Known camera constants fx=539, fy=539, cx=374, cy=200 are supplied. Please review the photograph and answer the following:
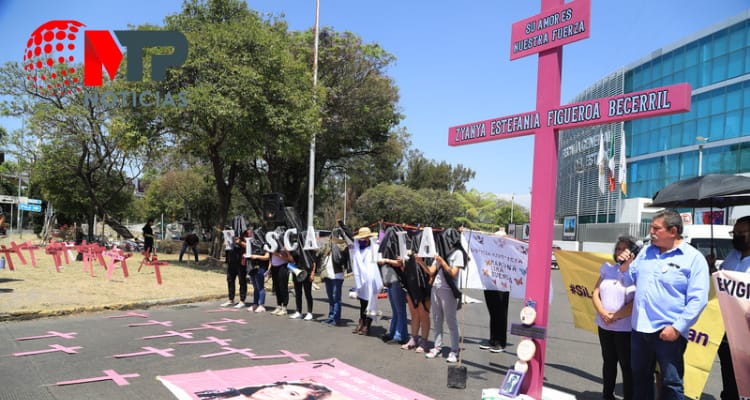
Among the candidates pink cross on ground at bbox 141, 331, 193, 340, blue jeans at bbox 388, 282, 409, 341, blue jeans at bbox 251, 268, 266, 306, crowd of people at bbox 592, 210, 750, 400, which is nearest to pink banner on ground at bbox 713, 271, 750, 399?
crowd of people at bbox 592, 210, 750, 400

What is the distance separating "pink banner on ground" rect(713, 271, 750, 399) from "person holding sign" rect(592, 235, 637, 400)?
803 millimetres

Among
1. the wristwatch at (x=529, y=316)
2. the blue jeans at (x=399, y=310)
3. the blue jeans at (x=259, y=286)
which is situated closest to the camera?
the wristwatch at (x=529, y=316)

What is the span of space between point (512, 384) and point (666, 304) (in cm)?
163

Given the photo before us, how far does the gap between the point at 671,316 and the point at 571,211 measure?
208ft

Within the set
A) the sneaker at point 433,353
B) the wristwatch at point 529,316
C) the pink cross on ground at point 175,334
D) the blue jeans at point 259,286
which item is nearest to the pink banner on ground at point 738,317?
the wristwatch at point 529,316

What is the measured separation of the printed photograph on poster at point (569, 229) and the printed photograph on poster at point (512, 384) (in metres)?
49.1

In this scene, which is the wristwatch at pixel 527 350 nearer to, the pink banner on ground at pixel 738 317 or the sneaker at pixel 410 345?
the pink banner on ground at pixel 738 317

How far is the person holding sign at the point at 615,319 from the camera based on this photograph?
528cm

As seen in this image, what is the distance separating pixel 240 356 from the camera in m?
7.03

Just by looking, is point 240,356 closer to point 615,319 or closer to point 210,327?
point 210,327

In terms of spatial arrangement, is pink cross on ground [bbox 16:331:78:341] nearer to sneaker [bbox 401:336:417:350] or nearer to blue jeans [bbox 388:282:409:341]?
blue jeans [bbox 388:282:409:341]

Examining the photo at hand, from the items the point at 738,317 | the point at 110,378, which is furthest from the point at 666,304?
the point at 110,378

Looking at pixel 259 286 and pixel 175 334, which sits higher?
pixel 259 286

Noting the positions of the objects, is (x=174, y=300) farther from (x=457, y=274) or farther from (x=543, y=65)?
(x=543, y=65)
